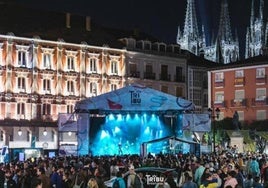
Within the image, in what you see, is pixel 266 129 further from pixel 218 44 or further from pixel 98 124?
pixel 218 44

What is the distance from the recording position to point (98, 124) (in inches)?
1833

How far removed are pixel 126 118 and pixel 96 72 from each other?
23.6m

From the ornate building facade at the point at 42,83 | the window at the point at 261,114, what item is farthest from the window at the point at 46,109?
the window at the point at 261,114

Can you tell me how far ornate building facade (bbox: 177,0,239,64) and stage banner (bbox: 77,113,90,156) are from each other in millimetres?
120241

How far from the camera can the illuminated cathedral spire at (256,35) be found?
166 meters

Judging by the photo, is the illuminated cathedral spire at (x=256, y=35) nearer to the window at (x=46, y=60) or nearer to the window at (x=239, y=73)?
→ the window at (x=239, y=73)

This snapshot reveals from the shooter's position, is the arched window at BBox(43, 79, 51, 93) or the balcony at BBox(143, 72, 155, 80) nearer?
the arched window at BBox(43, 79, 51, 93)

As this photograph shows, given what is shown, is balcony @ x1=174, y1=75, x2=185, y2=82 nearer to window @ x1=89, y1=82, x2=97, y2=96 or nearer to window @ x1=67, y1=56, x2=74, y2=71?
window @ x1=89, y1=82, x2=97, y2=96

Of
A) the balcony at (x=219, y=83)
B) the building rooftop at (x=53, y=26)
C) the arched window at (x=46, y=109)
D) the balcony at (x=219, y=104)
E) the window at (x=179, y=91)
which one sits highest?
the building rooftop at (x=53, y=26)

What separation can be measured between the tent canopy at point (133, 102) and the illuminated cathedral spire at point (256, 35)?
122 m

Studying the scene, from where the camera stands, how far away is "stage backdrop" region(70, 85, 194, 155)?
44.1 metres

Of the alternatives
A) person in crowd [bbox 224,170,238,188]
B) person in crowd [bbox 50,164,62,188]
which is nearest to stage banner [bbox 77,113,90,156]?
person in crowd [bbox 50,164,62,188]

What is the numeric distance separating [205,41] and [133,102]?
14039cm

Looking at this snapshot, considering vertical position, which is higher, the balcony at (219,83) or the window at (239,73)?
the window at (239,73)
